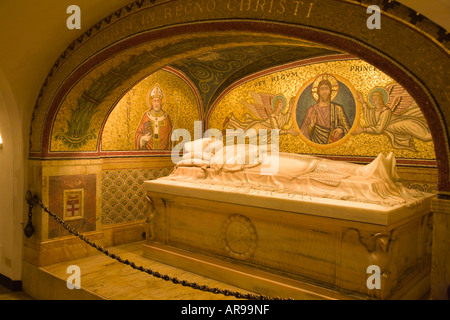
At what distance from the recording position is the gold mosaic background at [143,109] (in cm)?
580

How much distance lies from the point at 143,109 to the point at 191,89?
3.40 feet

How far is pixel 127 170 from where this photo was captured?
5.98m

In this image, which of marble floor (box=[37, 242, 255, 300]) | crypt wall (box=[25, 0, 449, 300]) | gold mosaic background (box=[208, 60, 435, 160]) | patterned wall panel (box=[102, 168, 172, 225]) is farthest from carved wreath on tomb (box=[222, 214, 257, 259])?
patterned wall panel (box=[102, 168, 172, 225])

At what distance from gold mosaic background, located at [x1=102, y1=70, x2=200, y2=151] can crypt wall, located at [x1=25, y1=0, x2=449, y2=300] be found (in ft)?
0.06

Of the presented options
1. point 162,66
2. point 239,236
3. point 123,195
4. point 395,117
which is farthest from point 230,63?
point 239,236

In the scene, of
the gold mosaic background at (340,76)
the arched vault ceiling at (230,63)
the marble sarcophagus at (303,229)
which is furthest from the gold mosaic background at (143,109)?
the marble sarcophagus at (303,229)

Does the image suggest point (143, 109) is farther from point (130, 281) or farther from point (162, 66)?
point (130, 281)

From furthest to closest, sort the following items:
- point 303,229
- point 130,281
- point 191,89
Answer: point 191,89, point 130,281, point 303,229

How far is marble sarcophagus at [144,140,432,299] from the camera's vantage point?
10.5 feet

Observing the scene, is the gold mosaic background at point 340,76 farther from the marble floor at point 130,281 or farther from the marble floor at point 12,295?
the marble floor at point 12,295

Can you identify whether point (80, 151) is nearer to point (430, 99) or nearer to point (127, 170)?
point (127, 170)

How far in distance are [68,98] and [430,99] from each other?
4.14 metres

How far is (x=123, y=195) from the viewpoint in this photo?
5.93 m

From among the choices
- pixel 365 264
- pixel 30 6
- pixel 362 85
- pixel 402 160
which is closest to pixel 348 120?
pixel 362 85
